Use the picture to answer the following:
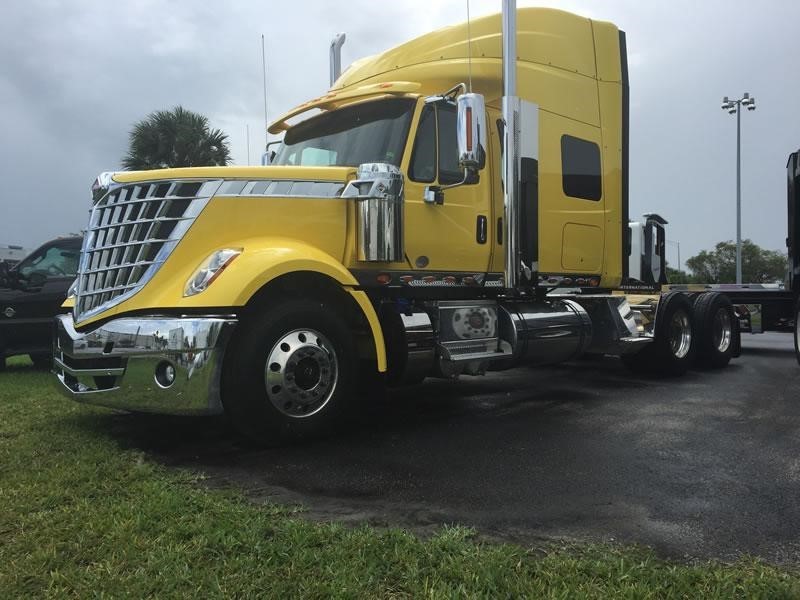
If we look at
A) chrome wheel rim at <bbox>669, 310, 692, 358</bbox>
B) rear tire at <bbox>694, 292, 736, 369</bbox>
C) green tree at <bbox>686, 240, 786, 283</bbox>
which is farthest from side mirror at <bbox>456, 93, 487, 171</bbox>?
green tree at <bbox>686, 240, 786, 283</bbox>

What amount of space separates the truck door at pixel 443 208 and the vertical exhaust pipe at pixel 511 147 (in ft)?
0.80

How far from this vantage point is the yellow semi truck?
4.18 metres

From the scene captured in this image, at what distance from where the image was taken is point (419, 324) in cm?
522

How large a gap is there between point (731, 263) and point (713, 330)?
160 ft

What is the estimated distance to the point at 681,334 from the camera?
8.39m

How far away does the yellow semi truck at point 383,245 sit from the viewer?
4184 mm

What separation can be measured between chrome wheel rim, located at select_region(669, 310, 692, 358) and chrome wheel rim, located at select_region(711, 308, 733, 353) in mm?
618

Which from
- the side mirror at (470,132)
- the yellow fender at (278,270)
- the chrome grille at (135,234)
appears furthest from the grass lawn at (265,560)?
the side mirror at (470,132)

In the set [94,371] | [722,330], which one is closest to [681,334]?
[722,330]

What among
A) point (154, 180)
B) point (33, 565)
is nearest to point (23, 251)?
point (154, 180)

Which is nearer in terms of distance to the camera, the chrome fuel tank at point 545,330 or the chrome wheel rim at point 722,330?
the chrome fuel tank at point 545,330

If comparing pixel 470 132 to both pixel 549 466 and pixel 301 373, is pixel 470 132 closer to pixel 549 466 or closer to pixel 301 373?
pixel 301 373

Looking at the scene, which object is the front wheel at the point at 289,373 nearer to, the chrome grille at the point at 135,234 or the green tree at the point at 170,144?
the chrome grille at the point at 135,234

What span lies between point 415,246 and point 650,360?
13.8ft
